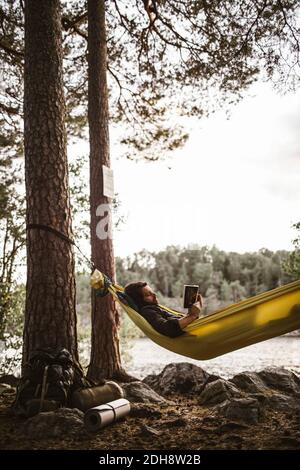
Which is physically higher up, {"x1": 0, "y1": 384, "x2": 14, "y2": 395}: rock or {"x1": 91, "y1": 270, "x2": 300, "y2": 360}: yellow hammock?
{"x1": 91, "y1": 270, "x2": 300, "y2": 360}: yellow hammock

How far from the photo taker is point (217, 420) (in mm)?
2270

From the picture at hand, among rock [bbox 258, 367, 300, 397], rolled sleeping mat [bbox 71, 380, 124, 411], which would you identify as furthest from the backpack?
rock [bbox 258, 367, 300, 397]

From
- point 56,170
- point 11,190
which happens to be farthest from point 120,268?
point 56,170

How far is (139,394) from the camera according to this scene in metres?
2.72

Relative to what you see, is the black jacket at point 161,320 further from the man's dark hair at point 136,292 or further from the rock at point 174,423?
the rock at point 174,423

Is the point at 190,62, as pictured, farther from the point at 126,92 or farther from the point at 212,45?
the point at 126,92

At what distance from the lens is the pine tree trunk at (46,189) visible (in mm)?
2359

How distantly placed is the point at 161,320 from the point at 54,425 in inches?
29.7

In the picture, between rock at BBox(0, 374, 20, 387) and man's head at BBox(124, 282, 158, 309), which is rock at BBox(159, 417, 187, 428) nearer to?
man's head at BBox(124, 282, 158, 309)

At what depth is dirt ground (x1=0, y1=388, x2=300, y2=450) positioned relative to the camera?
1857 millimetres

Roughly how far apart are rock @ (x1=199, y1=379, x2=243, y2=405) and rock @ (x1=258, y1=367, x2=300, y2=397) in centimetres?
42

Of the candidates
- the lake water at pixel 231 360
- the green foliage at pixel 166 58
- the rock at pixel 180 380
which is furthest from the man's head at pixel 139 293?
the lake water at pixel 231 360

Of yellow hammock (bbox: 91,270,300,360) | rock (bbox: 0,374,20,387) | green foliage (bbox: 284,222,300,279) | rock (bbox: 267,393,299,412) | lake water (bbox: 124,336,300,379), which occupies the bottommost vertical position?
lake water (bbox: 124,336,300,379)
